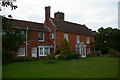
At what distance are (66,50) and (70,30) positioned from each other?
961cm

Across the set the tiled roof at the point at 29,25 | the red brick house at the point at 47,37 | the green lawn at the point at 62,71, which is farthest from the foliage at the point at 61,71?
the tiled roof at the point at 29,25

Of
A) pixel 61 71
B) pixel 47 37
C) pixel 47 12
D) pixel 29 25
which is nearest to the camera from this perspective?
pixel 61 71

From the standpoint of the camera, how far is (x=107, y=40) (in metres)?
49.4

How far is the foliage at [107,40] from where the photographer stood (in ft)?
149

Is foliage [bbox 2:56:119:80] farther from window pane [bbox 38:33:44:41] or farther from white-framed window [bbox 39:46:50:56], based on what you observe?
window pane [bbox 38:33:44:41]

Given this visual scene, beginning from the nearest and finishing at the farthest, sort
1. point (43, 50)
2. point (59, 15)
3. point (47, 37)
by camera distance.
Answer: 1. point (43, 50)
2. point (47, 37)
3. point (59, 15)

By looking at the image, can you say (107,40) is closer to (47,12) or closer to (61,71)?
(47,12)

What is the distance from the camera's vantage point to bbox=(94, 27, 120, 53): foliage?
1791 inches

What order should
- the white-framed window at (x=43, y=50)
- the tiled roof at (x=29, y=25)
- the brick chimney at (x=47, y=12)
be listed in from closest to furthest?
1. the tiled roof at (x=29, y=25)
2. the white-framed window at (x=43, y=50)
3. the brick chimney at (x=47, y=12)

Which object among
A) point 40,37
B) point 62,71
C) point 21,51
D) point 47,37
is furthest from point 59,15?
point 62,71

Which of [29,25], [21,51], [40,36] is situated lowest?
[21,51]

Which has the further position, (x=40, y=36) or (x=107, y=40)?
(x=107, y=40)

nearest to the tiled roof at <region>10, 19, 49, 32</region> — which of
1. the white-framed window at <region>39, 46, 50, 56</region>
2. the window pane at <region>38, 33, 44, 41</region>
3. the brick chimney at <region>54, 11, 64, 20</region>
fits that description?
the window pane at <region>38, 33, 44, 41</region>

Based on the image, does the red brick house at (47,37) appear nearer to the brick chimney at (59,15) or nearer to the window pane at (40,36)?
the window pane at (40,36)
